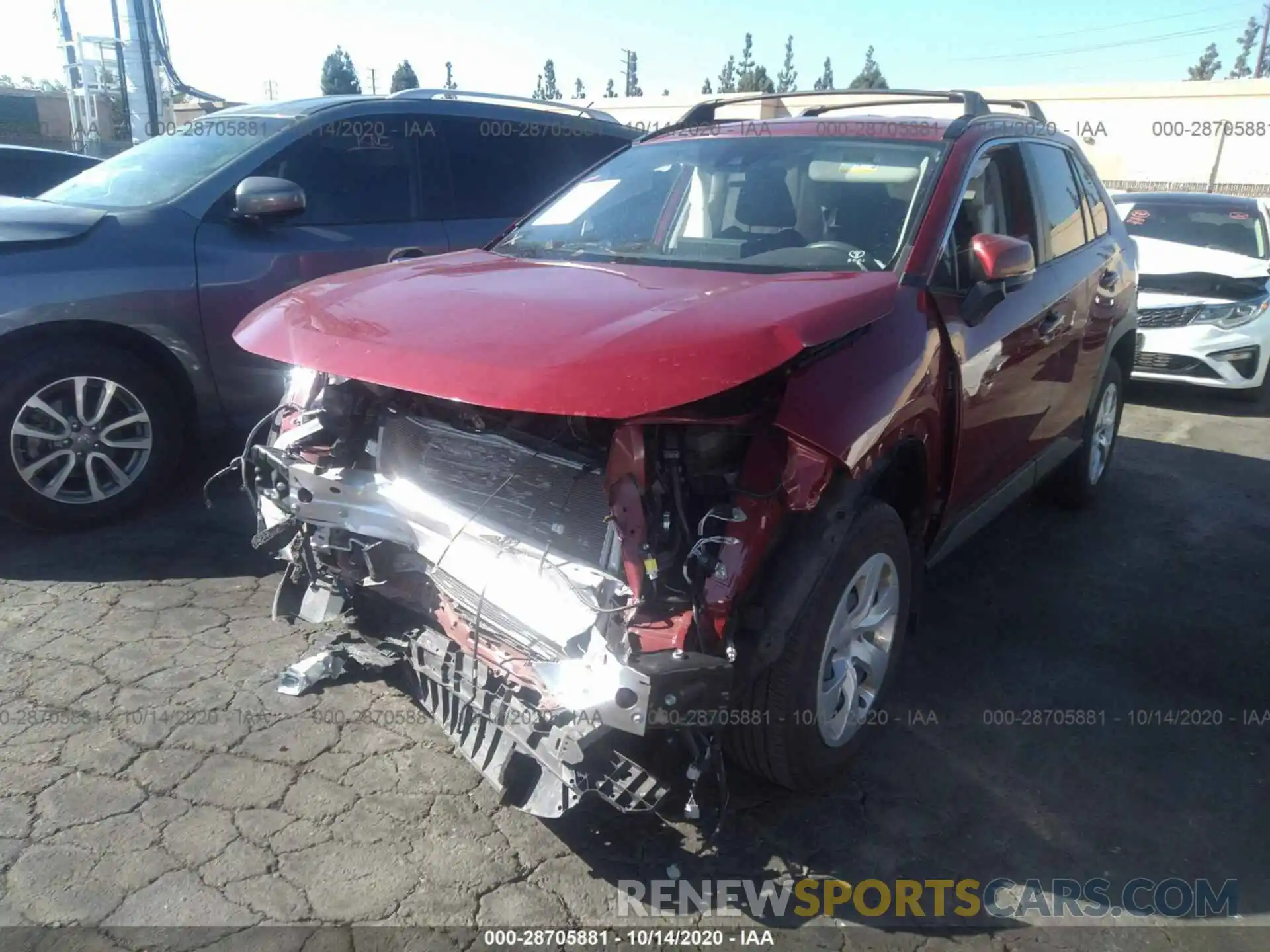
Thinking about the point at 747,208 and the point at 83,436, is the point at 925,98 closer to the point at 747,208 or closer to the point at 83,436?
the point at 747,208

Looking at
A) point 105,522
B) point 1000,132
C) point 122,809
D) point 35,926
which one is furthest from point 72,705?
point 1000,132

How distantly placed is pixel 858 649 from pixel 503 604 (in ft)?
3.61

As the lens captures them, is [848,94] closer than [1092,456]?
Yes

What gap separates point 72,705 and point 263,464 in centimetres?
101

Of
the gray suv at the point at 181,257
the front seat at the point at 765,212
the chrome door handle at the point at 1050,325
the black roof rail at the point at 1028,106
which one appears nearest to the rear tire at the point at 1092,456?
the chrome door handle at the point at 1050,325

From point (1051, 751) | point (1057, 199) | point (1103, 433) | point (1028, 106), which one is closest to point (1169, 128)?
point (1103, 433)

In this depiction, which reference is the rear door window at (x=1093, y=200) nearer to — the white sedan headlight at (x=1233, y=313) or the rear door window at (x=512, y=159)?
the rear door window at (x=512, y=159)

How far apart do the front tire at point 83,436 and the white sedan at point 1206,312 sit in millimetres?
6380

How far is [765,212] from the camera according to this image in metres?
3.52

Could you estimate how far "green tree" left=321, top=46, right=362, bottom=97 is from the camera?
54688mm

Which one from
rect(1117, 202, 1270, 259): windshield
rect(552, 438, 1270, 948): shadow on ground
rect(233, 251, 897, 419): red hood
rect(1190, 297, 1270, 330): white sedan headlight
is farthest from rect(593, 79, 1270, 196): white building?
rect(233, 251, 897, 419): red hood

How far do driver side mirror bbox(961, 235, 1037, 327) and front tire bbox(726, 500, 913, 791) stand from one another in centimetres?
77

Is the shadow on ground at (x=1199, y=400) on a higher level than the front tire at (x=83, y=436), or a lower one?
lower

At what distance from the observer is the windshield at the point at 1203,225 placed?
8.70 m
